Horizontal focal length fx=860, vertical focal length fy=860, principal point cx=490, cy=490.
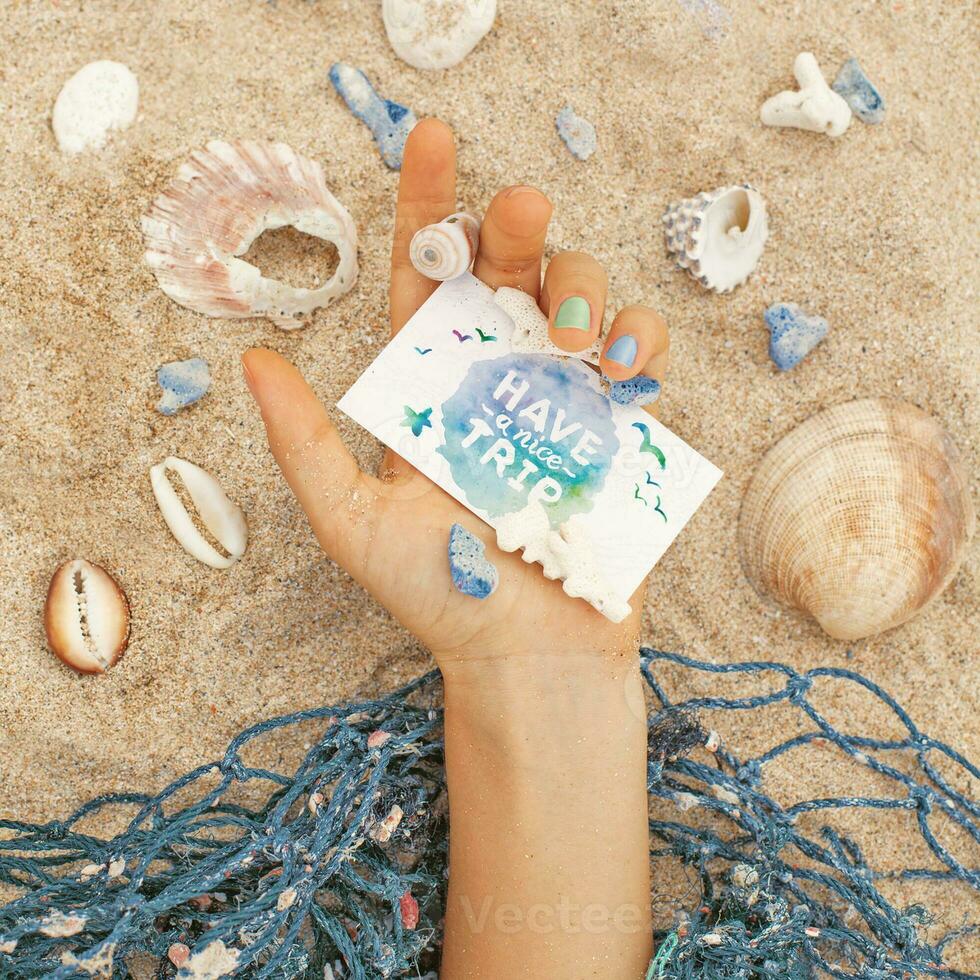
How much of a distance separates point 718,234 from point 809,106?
41 centimetres

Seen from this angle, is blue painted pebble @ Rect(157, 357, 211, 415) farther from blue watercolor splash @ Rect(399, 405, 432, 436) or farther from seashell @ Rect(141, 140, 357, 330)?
blue watercolor splash @ Rect(399, 405, 432, 436)

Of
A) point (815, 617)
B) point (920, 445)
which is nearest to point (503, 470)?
point (815, 617)

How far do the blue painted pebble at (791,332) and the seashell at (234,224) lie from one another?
1.11 m

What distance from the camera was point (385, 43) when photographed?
2.27 meters

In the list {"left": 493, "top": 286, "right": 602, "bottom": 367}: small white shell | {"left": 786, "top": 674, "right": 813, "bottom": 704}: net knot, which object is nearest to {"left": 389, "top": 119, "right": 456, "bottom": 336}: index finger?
{"left": 493, "top": 286, "right": 602, "bottom": 367}: small white shell

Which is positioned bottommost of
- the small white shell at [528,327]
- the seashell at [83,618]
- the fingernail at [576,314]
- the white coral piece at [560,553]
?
the seashell at [83,618]

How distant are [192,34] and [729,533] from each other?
1915mm

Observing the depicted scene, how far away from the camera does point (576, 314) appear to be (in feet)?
5.70

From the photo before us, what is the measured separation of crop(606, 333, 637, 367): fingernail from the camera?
175 centimetres

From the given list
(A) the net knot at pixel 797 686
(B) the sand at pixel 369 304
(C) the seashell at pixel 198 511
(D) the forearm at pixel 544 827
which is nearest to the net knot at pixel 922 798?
(B) the sand at pixel 369 304

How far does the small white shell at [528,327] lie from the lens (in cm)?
193

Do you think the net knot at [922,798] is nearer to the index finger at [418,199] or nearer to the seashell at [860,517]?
the seashell at [860,517]

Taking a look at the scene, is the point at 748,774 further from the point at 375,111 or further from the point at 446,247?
the point at 375,111

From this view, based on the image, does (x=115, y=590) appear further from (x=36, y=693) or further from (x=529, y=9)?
(x=529, y=9)
